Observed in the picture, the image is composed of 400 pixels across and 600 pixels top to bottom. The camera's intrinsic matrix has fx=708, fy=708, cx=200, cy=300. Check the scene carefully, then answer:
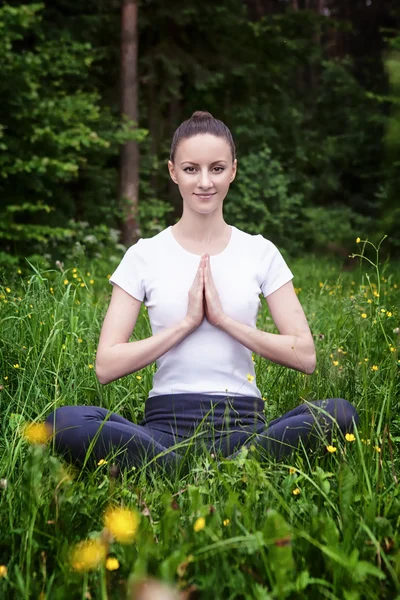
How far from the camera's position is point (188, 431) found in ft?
8.30

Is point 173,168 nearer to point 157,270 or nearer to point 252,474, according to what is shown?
point 157,270

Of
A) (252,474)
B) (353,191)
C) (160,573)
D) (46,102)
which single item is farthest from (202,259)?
(353,191)

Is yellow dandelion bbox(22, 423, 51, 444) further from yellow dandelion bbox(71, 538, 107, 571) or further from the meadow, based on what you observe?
yellow dandelion bbox(71, 538, 107, 571)

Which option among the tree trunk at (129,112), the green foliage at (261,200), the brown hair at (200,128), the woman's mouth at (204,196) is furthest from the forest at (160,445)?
the green foliage at (261,200)

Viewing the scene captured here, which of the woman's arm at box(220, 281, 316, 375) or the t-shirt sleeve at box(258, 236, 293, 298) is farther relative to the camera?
the t-shirt sleeve at box(258, 236, 293, 298)

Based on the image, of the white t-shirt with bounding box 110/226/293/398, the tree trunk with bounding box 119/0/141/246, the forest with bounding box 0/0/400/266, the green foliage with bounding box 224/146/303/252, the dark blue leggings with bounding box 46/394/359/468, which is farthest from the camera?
the green foliage with bounding box 224/146/303/252

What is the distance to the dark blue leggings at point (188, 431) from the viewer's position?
2.45 m

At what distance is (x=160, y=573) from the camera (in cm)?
159

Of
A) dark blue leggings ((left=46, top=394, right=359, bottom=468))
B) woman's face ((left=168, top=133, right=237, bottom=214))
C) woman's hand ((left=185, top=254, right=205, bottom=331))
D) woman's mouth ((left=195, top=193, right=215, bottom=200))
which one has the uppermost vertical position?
woman's face ((left=168, top=133, right=237, bottom=214))

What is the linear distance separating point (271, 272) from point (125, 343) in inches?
23.8

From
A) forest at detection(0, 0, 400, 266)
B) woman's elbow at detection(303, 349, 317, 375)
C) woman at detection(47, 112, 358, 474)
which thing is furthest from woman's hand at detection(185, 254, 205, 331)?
forest at detection(0, 0, 400, 266)

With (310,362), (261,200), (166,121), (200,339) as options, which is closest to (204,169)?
(200,339)

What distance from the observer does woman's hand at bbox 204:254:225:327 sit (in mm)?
2461

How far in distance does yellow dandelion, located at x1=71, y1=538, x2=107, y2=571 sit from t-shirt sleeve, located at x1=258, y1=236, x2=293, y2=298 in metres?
Answer: 1.25
